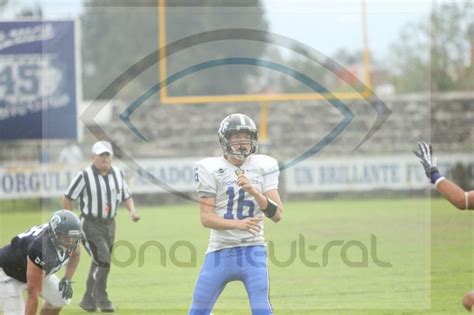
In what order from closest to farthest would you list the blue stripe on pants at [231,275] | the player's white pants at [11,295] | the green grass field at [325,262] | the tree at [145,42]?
the blue stripe on pants at [231,275] → the player's white pants at [11,295] → the green grass field at [325,262] → the tree at [145,42]

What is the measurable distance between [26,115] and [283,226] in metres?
8.74

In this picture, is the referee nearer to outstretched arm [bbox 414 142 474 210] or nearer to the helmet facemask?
the helmet facemask

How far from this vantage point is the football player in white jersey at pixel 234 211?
6328 mm

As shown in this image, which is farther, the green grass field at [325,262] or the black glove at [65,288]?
the green grass field at [325,262]

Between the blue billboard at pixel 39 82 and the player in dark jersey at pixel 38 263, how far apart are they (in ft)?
49.7

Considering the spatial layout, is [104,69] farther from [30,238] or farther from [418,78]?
[30,238]

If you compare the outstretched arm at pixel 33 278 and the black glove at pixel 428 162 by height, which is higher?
the black glove at pixel 428 162

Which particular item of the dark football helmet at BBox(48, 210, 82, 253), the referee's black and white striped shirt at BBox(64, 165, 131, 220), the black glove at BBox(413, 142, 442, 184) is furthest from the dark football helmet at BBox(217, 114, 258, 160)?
the referee's black and white striped shirt at BBox(64, 165, 131, 220)

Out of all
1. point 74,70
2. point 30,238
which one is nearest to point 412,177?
point 74,70

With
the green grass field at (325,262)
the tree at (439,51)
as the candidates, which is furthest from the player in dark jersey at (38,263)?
the tree at (439,51)

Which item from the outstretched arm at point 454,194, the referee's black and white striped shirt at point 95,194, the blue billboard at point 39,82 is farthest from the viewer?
the blue billboard at point 39,82

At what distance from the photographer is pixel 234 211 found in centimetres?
651

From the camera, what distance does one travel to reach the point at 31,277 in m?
6.75

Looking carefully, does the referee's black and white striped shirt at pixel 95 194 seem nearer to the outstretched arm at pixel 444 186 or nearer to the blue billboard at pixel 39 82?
the outstretched arm at pixel 444 186
